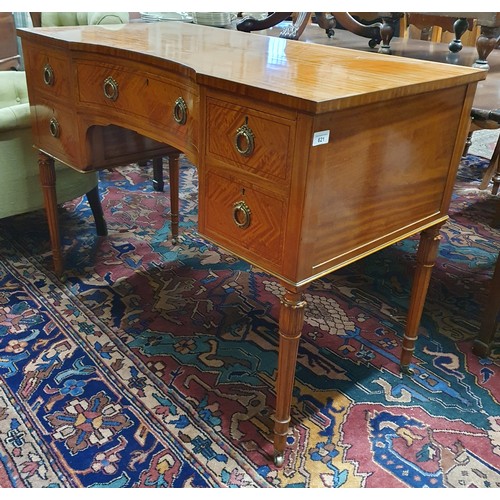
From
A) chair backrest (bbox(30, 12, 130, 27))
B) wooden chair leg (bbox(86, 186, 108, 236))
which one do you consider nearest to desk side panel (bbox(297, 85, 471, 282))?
wooden chair leg (bbox(86, 186, 108, 236))

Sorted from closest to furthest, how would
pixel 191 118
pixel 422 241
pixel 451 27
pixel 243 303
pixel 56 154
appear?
pixel 191 118 → pixel 422 241 → pixel 56 154 → pixel 243 303 → pixel 451 27

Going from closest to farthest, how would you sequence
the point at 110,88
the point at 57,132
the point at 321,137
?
the point at 321,137, the point at 110,88, the point at 57,132

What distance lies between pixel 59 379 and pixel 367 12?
1.93 metres

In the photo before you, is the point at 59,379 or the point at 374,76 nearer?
the point at 374,76

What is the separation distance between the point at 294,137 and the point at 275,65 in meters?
0.39

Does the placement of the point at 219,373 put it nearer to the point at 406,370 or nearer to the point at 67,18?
the point at 406,370

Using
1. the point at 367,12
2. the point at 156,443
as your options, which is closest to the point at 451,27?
the point at 367,12

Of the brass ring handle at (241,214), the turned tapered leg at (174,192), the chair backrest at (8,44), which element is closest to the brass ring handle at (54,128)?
the turned tapered leg at (174,192)

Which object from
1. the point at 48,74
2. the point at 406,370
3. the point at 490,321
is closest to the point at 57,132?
the point at 48,74

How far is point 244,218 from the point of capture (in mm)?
1271

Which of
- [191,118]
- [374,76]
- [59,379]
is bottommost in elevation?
[59,379]

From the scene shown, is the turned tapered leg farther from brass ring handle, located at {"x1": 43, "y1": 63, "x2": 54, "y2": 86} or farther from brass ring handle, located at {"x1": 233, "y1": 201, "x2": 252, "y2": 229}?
brass ring handle, located at {"x1": 233, "y1": 201, "x2": 252, "y2": 229}
